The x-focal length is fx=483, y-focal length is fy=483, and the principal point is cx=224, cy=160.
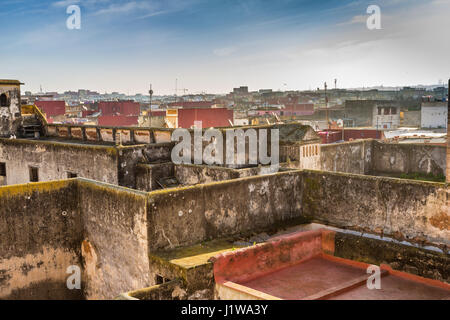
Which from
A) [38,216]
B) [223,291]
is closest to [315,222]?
[223,291]

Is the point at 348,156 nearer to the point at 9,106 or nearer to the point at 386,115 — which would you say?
the point at 9,106

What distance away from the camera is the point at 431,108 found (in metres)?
39.6

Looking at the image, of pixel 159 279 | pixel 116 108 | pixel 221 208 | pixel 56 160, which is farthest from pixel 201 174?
pixel 116 108

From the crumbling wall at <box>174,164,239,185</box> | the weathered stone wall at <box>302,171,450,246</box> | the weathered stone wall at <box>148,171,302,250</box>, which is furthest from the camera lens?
the crumbling wall at <box>174,164,239,185</box>

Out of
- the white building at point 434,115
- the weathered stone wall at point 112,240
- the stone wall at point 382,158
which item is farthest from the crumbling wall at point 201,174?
the white building at point 434,115

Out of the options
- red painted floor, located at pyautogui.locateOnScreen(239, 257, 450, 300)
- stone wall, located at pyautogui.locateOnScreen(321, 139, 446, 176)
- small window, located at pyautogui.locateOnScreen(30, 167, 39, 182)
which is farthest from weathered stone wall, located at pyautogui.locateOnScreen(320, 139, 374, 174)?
small window, located at pyautogui.locateOnScreen(30, 167, 39, 182)

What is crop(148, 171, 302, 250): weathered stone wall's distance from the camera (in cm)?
875

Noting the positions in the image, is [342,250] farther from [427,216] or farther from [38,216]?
[38,216]

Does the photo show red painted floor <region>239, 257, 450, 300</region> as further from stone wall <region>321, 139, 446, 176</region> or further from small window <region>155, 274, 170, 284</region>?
stone wall <region>321, 139, 446, 176</region>

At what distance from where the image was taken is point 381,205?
1023cm

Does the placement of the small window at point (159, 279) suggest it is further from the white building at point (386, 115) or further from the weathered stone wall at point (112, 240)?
the white building at point (386, 115)

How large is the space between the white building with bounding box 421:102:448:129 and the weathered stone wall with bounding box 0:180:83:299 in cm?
3533

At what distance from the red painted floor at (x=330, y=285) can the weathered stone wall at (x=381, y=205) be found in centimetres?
131
